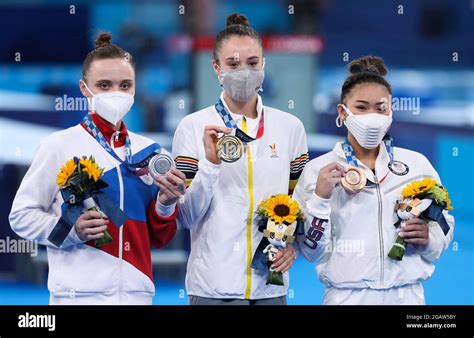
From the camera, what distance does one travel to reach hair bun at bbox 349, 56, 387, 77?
5.03m

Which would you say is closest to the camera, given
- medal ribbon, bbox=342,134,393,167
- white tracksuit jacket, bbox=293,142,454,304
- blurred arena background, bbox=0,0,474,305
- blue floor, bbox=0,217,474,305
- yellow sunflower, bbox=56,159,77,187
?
yellow sunflower, bbox=56,159,77,187

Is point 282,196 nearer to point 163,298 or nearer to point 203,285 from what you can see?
point 203,285

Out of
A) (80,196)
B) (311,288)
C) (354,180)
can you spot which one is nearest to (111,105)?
(80,196)

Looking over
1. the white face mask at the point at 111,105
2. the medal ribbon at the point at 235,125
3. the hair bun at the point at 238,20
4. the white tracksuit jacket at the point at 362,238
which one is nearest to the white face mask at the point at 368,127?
the white tracksuit jacket at the point at 362,238

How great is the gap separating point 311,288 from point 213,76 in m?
1.48

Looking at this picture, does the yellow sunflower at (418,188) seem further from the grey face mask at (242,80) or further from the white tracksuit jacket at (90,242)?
the white tracksuit jacket at (90,242)

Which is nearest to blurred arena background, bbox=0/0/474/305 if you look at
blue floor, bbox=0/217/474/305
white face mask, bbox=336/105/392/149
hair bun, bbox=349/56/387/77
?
blue floor, bbox=0/217/474/305

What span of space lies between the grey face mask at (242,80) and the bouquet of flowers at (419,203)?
882 millimetres

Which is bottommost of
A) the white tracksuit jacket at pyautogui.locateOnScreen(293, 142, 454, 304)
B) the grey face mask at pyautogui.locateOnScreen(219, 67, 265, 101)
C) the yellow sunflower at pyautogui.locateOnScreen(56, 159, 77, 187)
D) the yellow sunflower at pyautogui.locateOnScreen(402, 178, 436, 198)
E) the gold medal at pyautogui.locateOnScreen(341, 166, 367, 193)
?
the white tracksuit jacket at pyautogui.locateOnScreen(293, 142, 454, 304)

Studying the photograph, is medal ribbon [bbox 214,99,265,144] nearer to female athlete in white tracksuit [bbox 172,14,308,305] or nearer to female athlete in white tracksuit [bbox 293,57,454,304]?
female athlete in white tracksuit [bbox 172,14,308,305]

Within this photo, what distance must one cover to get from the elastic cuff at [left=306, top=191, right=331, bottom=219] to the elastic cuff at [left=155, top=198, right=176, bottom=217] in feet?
2.15

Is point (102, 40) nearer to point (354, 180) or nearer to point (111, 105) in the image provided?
point (111, 105)

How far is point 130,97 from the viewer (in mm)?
4812

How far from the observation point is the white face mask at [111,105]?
474 cm
